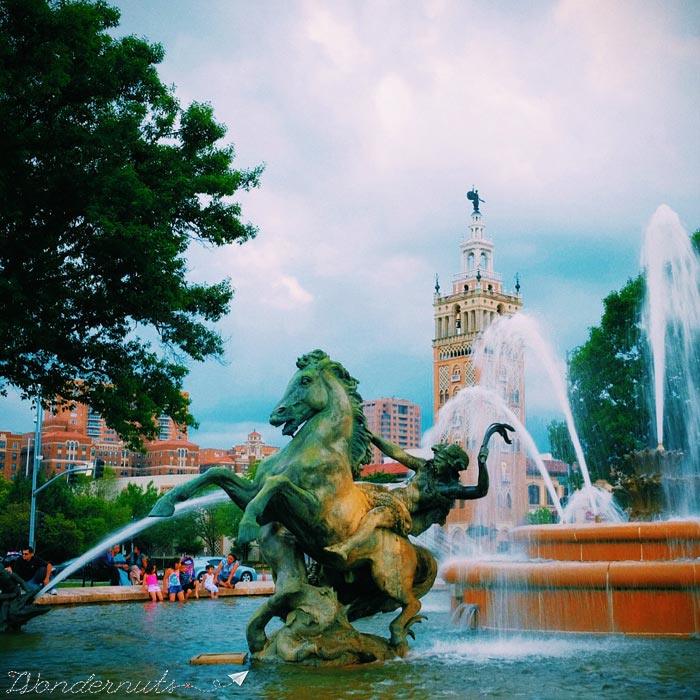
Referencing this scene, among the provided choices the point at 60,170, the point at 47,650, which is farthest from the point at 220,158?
the point at 47,650

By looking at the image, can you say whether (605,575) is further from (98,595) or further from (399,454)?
(98,595)

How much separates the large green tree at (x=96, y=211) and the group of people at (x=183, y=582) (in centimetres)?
283

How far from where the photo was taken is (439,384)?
427 ft

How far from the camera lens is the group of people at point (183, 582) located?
17.6 m

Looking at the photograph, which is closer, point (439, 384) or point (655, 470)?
point (655, 470)

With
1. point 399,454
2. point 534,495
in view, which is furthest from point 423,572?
point 534,495

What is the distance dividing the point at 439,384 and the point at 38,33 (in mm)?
117573

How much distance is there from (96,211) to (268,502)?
8.69 meters

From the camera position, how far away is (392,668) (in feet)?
24.8

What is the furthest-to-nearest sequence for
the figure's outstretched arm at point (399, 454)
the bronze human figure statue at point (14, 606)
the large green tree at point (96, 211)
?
1. the large green tree at point (96, 211)
2. the bronze human figure statue at point (14, 606)
3. the figure's outstretched arm at point (399, 454)

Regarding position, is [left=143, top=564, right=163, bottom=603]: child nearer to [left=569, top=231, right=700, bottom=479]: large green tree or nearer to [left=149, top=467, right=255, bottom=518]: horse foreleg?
[left=149, top=467, right=255, bottom=518]: horse foreleg

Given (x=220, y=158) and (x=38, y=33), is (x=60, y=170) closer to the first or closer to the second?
(x=38, y=33)

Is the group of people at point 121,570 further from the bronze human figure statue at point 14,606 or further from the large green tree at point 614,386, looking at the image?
the large green tree at point 614,386

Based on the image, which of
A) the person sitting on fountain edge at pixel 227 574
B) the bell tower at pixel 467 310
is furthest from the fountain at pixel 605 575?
the bell tower at pixel 467 310
